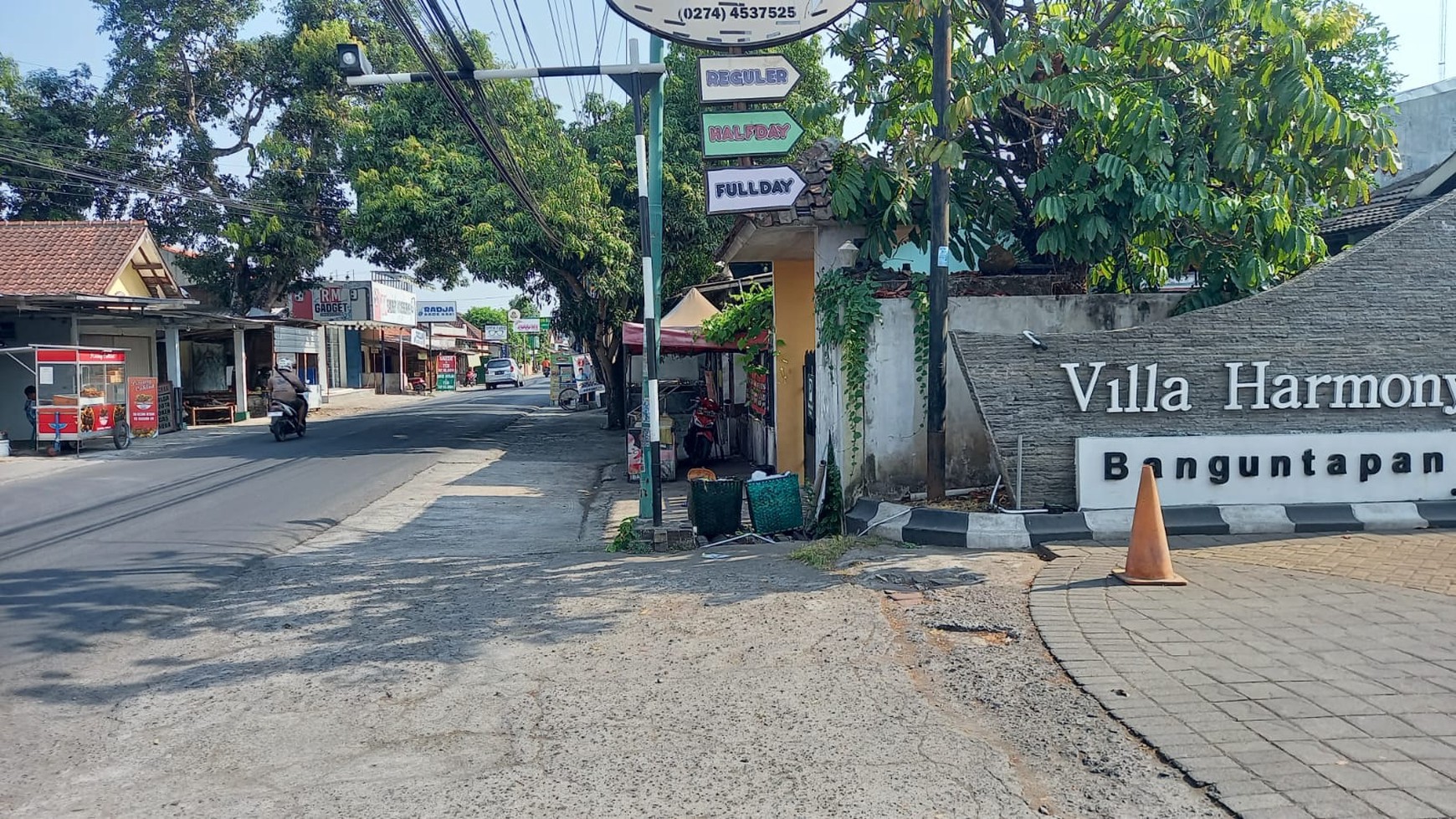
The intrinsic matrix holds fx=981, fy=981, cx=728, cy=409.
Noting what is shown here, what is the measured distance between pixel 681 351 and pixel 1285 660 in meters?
12.4

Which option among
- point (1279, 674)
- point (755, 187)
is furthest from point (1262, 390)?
point (755, 187)

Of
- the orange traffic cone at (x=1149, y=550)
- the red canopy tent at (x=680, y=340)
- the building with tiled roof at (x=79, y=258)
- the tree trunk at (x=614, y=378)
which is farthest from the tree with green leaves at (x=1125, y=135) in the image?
the building with tiled roof at (x=79, y=258)

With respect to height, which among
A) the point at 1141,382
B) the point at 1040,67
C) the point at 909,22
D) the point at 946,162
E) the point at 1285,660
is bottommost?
the point at 1285,660

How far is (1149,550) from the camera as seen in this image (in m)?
6.81

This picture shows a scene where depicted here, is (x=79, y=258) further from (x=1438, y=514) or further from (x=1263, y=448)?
(x=1438, y=514)

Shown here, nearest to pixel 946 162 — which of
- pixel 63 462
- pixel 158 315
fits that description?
pixel 63 462

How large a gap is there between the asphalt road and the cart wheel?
0.74m

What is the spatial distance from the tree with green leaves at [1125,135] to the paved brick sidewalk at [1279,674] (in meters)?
3.19

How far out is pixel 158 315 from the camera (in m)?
23.6

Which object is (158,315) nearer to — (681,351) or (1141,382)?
(681,351)

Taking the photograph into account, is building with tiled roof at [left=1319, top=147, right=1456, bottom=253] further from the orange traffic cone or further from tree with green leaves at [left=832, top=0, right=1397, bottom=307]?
the orange traffic cone

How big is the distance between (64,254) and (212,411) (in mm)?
5787

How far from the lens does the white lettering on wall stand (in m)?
8.65

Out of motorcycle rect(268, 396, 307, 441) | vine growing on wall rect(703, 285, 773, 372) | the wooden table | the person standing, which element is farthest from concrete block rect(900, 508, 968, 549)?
the wooden table
